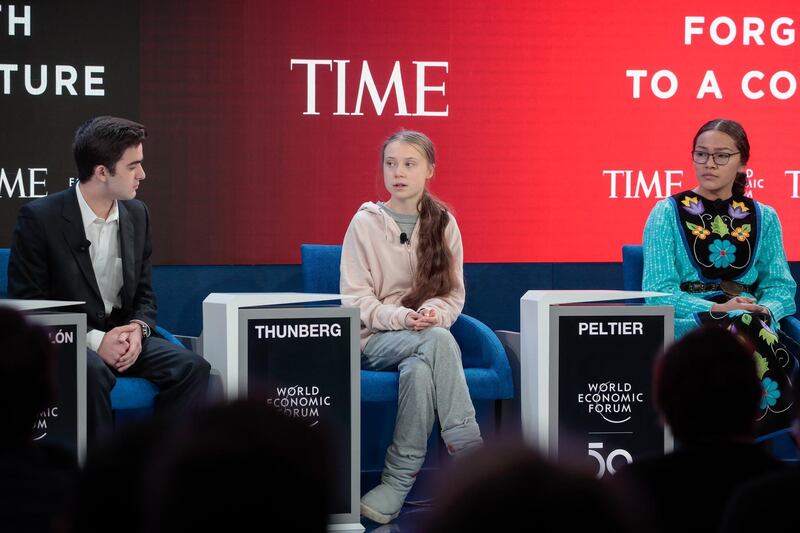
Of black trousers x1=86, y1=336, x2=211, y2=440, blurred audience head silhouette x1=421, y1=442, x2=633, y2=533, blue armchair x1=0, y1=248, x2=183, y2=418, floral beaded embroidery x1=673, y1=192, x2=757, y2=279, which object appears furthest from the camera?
floral beaded embroidery x1=673, y1=192, x2=757, y2=279

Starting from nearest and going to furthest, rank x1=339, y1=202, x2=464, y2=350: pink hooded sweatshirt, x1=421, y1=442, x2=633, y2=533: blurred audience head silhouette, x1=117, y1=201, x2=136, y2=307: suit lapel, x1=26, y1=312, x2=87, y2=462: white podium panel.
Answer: x1=421, y1=442, x2=633, y2=533: blurred audience head silhouette
x1=26, y1=312, x2=87, y2=462: white podium panel
x1=117, y1=201, x2=136, y2=307: suit lapel
x1=339, y1=202, x2=464, y2=350: pink hooded sweatshirt

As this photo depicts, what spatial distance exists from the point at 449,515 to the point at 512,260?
14.2 ft

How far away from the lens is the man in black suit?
13.0 ft

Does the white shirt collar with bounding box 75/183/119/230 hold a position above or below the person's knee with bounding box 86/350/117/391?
above

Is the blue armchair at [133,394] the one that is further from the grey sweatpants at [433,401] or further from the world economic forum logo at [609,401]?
the world economic forum logo at [609,401]

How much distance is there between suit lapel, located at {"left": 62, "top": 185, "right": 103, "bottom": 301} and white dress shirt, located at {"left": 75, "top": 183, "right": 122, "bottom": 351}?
1.3 inches

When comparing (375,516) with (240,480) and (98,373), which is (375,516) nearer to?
(98,373)

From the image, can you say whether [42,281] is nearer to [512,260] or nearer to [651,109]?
[512,260]

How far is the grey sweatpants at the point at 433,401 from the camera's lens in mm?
4070

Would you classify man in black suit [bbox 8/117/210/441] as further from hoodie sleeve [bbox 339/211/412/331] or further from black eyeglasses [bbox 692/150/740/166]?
black eyeglasses [bbox 692/150/740/166]

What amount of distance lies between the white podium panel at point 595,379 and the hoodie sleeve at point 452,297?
0.42m

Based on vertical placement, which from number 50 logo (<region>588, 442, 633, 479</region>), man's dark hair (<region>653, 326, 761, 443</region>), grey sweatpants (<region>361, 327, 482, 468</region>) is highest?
man's dark hair (<region>653, 326, 761, 443</region>)

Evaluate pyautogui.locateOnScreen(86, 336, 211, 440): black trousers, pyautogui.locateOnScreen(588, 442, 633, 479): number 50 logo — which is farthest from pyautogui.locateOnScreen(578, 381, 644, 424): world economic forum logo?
pyautogui.locateOnScreen(86, 336, 211, 440): black trousers

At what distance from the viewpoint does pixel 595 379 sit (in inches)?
158
